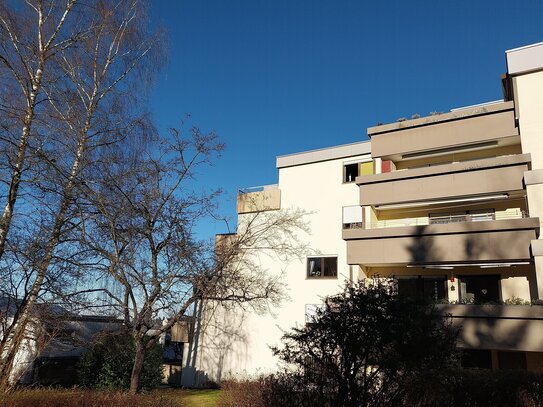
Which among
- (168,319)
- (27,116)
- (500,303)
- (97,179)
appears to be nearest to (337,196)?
(500,303)

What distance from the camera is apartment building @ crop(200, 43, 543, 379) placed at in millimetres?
17766

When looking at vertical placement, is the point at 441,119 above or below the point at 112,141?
above

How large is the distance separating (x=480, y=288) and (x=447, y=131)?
7.60 meters

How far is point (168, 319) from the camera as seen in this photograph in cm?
1662

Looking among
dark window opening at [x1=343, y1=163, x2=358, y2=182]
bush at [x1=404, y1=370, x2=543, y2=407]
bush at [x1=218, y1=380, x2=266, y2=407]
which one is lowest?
bush at [x1=218, y1=380, x2=266, y2=407]

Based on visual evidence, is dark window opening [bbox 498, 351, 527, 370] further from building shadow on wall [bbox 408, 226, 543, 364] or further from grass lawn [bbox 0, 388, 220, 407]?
grass lawn [bbox 0, 388, 220, 407]


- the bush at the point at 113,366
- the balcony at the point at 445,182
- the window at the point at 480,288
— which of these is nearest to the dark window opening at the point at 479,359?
the window at the point at 480,288

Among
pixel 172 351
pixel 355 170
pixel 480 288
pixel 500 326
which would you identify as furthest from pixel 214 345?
pixel 500 326

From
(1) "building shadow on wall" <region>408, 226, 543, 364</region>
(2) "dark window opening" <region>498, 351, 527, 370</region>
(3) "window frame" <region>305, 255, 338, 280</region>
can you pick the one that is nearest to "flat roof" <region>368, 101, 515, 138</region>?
(1) "building shadow on wall" <region>408, 226, 543, 364</region>

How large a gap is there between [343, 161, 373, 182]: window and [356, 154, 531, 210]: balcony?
2.56 metres

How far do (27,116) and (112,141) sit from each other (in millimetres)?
2963

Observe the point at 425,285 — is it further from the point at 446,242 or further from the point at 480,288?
the point at 446,242

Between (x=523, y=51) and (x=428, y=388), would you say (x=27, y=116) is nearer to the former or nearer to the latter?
(x=428, y=388)

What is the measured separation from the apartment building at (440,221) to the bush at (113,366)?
6.08 m
